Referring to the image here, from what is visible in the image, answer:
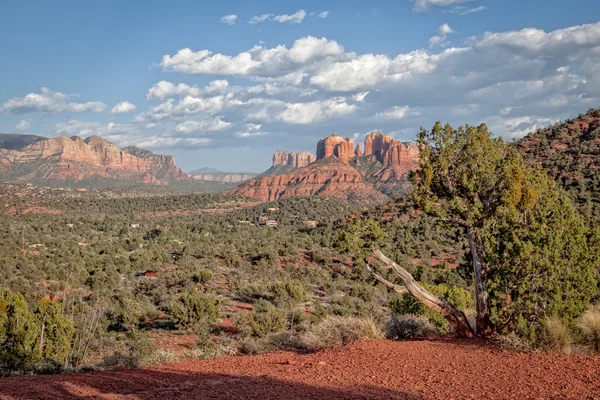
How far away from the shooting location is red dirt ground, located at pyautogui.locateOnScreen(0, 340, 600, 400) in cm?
632

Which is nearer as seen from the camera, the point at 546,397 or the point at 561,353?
the point at 546,397

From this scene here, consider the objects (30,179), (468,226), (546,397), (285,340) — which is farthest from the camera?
(30,179)

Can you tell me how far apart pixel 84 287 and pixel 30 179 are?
171852mm

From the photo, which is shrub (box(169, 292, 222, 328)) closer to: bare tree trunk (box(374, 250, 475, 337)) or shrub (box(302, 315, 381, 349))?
shrub (box(302, 315, 381, 349))

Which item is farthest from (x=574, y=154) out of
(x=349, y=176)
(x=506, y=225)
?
(x=349, y=176)

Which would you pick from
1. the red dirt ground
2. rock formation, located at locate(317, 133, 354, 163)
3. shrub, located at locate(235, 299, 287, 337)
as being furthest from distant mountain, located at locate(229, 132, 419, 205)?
the red dirt ground

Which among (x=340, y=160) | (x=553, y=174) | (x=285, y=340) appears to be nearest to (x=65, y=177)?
(x=340, y=160)

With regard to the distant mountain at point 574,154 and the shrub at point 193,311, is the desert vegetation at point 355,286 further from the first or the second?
the distant mountain at point 574,154

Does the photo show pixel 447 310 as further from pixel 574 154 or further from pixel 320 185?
pixel 320 185

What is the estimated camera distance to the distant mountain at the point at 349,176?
116938mm

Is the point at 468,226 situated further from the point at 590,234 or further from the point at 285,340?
the point at 285,340

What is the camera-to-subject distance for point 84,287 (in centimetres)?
2784

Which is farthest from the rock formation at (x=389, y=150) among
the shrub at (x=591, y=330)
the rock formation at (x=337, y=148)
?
the shrub at (x=591, y=330)

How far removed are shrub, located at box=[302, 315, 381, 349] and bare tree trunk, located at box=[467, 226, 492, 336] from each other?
221cm
